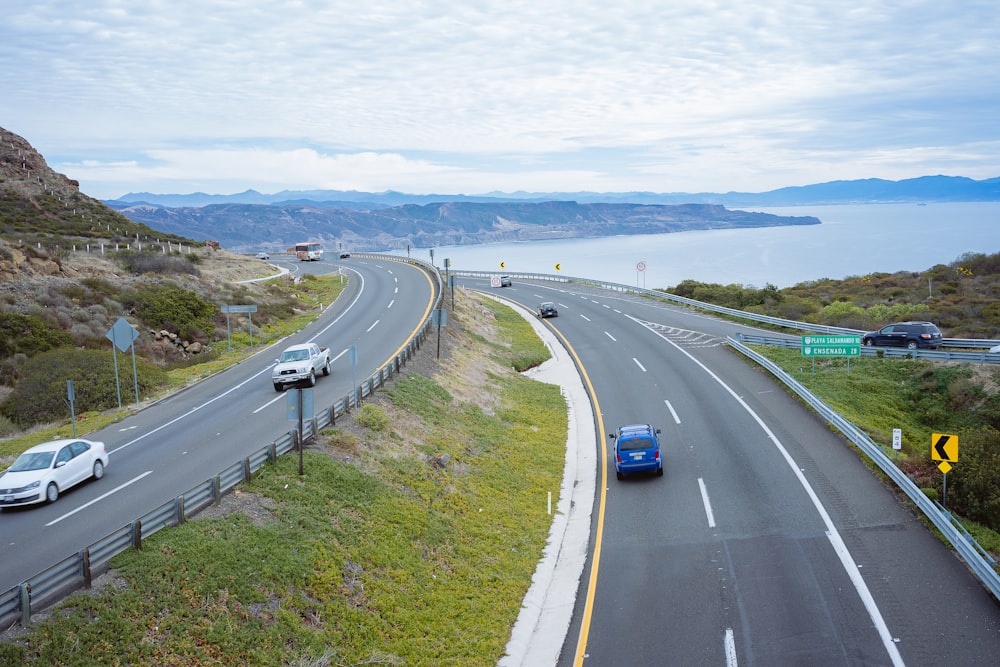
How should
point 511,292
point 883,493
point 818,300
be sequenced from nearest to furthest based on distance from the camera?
A: point 883,493
point 818,300
point 511,292

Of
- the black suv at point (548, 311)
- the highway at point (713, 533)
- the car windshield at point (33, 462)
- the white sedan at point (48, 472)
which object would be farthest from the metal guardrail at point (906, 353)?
the car windshield at point (33, 462)

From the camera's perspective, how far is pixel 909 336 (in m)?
37.0

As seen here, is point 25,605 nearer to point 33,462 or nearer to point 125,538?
point 125,538

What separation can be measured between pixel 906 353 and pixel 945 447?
2059 centimetres

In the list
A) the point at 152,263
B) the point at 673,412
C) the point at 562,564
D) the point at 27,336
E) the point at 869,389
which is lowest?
the point at 562,564

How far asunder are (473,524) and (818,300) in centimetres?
5711

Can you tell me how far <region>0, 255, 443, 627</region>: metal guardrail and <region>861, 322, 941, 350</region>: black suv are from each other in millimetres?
30664

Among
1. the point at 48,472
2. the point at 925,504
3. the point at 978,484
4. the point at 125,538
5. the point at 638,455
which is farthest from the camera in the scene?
the point at 638,455

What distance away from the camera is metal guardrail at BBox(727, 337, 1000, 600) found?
46.6ft

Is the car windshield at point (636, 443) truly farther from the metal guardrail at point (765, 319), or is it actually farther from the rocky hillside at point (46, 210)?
the rocky hillside at point (46, 210)

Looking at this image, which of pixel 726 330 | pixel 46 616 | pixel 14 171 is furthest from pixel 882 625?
pixel 14 171

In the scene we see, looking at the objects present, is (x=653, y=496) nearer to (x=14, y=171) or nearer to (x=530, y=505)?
(x=530, y=505)

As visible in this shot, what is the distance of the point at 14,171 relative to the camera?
271 ft

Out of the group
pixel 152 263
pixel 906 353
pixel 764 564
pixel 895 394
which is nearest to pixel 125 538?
pixel 764 564
